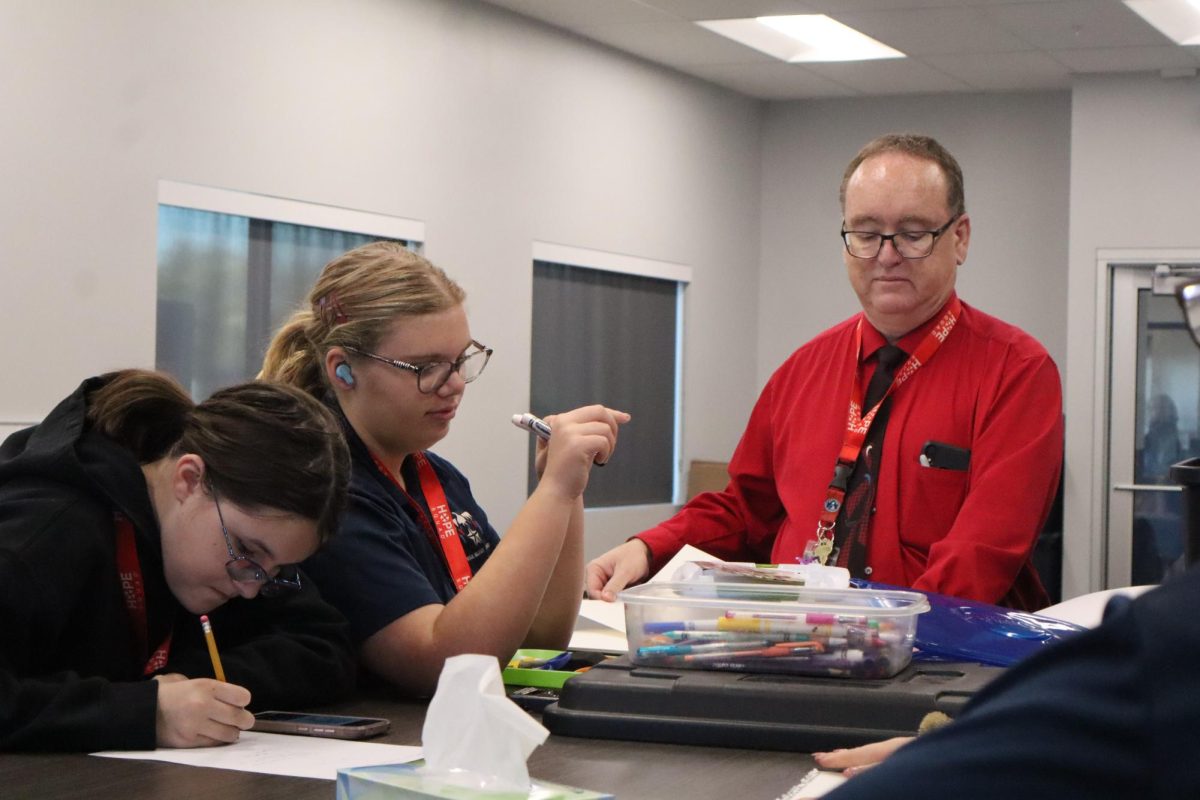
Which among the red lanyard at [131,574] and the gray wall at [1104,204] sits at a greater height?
the gray wall at [1104,204]

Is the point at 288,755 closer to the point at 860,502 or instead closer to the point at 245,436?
the point at 245,436

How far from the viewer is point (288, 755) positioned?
4.66 ft

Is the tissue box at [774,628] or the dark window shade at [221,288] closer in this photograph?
the tissue box at [774,628]

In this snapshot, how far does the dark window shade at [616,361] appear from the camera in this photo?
21.6 ft

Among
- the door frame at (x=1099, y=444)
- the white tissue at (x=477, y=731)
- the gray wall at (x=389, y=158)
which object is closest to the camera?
the white tissue at (x=477, y=731)

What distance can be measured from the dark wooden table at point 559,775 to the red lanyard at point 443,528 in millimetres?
524

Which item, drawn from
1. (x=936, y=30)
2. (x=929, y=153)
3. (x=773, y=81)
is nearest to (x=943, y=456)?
(x=929, y=153)

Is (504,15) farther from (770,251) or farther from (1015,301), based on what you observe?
(1015,301)

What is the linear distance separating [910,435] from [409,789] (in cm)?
148

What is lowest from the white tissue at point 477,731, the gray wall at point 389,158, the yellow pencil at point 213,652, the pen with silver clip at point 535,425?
the yellow pencil at point 213,652

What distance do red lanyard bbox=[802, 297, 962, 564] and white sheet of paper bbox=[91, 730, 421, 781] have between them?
102 centimetres

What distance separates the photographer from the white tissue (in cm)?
94

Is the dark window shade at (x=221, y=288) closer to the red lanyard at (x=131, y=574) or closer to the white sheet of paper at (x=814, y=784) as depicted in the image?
the red lanyard at (x=131, y=574)

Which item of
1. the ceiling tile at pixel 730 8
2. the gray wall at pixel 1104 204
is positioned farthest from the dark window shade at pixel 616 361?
the gray wall at pixel 1104 204
